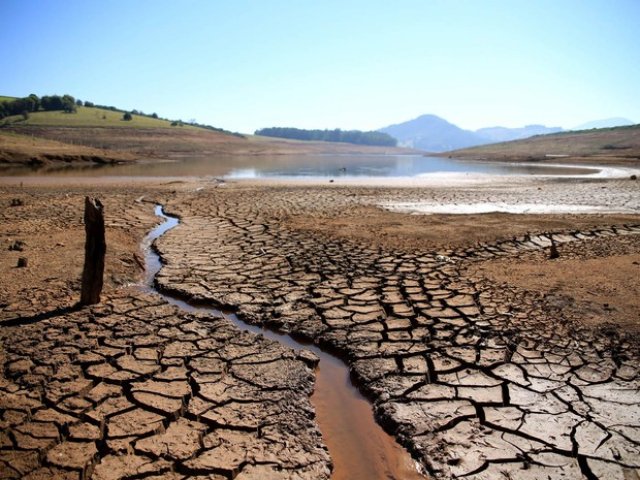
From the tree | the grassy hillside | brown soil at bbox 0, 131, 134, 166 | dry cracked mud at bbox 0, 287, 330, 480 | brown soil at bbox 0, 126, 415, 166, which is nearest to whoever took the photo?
dry cracked mud at bbox 0, 287, 330, 480

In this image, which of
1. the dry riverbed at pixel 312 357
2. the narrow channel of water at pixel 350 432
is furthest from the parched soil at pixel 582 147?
the narrow channel of water at pixel 350 432

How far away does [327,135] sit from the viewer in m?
136

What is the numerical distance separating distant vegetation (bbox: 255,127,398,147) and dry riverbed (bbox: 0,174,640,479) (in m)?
126

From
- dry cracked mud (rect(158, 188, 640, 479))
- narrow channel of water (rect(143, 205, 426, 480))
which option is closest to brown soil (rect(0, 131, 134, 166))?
dry cracked mud (rect(158, 188, 640, 479))

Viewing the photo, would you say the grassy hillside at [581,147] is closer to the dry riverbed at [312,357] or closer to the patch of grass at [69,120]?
the dry riverbed at [312,357]

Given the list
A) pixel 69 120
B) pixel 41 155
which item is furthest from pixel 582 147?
pixel 69 120

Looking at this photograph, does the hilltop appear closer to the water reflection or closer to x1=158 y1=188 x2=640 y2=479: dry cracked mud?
the water reflection

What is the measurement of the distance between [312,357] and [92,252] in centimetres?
284

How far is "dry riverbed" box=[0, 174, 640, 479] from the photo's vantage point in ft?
9.34

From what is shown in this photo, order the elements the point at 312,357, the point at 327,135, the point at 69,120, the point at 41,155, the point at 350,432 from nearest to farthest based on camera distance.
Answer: the point at 350,432
the point at 312,357
the point at 41,155
the point at 69,120
the point at 327,135

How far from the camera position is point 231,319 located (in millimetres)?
5047

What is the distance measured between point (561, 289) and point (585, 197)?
12.4m

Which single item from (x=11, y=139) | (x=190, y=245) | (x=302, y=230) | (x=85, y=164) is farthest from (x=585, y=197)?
(x=11, y=139)

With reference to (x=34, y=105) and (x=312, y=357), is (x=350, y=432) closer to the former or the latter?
(x=312, y=357)
